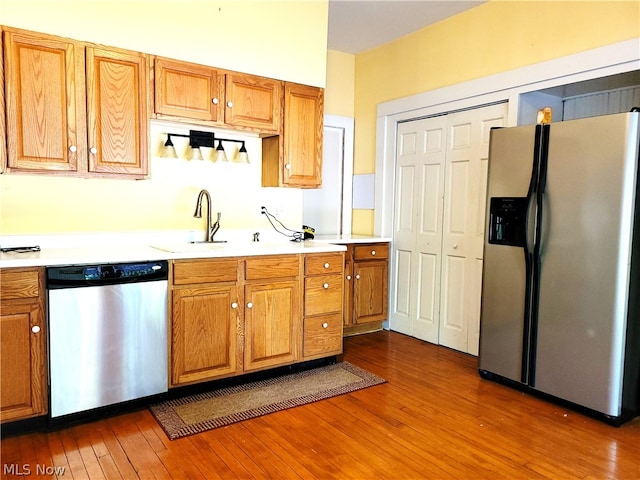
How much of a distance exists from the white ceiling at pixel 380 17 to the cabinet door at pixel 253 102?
0.96 metres

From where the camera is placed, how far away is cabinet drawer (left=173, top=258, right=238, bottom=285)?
266cm

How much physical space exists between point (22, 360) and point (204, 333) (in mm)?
926

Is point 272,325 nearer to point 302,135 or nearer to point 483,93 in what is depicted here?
point 302,135

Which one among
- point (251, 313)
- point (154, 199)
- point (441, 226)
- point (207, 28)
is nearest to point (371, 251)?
point (441, 226)

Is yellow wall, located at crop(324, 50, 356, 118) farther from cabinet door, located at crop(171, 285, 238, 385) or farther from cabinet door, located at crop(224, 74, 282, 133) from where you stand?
cabinet door, located at crop(171, 285, 238, 385)

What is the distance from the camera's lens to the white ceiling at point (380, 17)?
3.55m

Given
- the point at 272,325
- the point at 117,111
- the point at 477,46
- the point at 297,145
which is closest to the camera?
the point at 117,111

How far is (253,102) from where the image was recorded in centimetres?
325

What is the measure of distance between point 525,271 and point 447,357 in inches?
44.9

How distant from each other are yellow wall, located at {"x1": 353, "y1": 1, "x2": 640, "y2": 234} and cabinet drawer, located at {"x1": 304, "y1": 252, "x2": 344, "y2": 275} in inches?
53.0

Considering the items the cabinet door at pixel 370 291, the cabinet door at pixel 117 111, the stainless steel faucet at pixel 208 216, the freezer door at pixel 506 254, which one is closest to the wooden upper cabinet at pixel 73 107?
the cabinet door at pixel 117 111

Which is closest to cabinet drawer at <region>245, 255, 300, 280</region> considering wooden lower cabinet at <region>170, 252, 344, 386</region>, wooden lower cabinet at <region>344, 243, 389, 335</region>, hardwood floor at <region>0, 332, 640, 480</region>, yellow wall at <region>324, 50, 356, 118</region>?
wooden lower cabinet at <region>170, 252, 344, 386</region>

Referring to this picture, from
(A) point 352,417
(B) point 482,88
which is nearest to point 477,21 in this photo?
(B) point 482,88

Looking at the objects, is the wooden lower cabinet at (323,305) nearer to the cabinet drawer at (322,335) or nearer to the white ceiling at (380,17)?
the cabinet drawer at (322,335)
